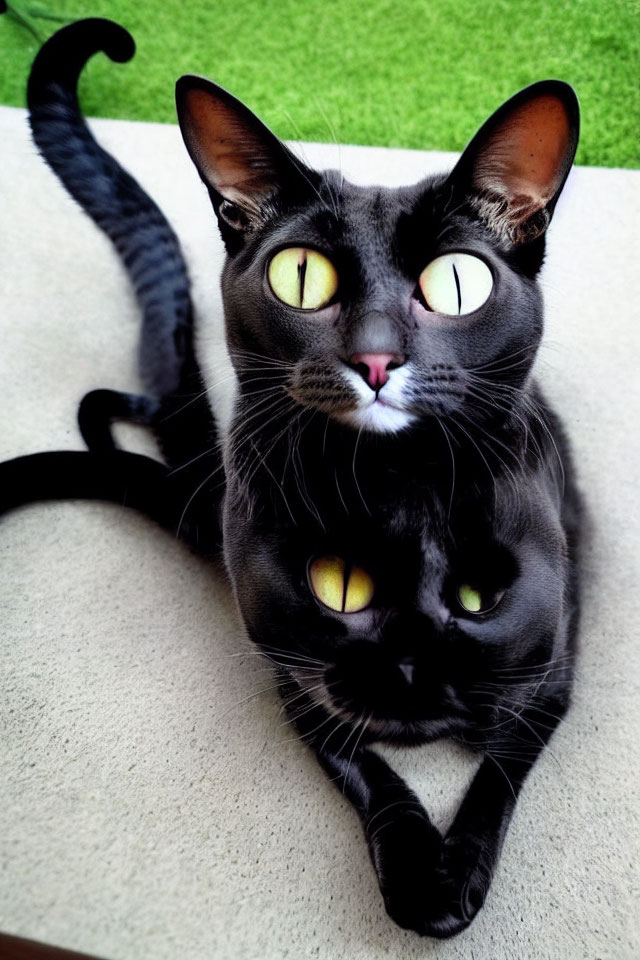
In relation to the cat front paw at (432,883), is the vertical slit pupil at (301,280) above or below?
above

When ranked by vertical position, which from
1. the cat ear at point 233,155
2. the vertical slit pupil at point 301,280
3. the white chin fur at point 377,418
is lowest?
the white chin fur at point 377,418

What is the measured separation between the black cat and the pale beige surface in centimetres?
5

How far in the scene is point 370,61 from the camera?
1148 mm

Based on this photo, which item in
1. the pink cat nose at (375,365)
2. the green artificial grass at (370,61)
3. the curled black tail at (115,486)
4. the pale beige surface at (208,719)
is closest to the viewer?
the pink cat nose at (375,365)

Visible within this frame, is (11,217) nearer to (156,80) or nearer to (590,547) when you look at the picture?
(156,80)

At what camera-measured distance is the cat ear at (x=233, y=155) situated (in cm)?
56

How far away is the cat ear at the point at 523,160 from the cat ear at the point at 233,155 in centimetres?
14

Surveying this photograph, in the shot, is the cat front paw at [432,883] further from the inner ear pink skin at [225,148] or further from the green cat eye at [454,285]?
the inner ear pink skin at [225,148]

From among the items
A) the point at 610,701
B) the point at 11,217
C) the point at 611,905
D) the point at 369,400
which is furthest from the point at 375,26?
the point at 611,905

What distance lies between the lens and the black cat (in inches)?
20.8

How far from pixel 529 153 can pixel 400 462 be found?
0.27 meters

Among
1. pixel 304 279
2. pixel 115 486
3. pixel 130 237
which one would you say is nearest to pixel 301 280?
pixel 304 279

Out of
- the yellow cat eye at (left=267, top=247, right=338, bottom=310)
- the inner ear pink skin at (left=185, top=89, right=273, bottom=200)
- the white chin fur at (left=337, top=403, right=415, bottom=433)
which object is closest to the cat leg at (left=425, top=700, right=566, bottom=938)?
the white chin fur at (left=337, top=403, right=415, bottom=433)

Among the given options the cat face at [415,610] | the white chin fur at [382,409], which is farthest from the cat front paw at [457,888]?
the white chin fur at [382,409]
